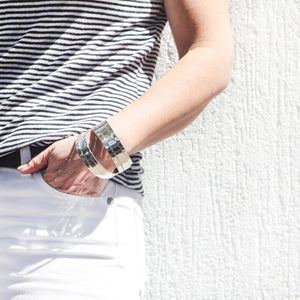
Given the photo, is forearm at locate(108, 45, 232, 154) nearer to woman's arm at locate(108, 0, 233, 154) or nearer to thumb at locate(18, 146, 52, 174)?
woman's arm at locate(108, 0, 233, 154)

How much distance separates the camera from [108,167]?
86cm

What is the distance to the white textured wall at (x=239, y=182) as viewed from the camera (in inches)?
58.7

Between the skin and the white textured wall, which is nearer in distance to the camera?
the skin

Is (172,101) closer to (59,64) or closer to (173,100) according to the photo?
(173,100)

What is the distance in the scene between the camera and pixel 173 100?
0.86 meters

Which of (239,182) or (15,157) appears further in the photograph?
(239,182)

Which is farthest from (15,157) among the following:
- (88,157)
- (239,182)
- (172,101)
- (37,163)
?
(239,182)

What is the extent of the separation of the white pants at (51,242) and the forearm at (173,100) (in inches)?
6.4

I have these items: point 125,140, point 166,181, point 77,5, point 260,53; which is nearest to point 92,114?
point 125,140

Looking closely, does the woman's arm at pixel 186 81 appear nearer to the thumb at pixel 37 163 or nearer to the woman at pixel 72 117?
the woman at pixel 72 117

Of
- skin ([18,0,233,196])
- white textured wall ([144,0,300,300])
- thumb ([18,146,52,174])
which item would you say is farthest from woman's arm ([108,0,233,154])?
white textured wall ([144,0,300,300])

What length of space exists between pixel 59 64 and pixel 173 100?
0.80 feet

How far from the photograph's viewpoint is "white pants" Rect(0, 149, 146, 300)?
0.90m

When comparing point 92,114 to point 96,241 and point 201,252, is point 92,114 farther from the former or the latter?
point 201,252
